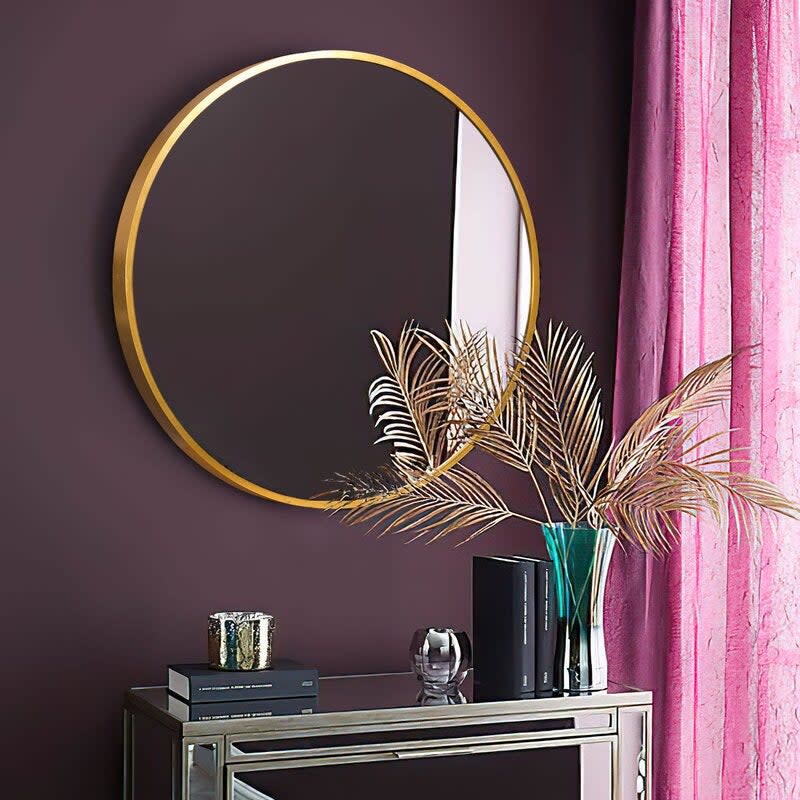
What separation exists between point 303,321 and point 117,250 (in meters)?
0.32

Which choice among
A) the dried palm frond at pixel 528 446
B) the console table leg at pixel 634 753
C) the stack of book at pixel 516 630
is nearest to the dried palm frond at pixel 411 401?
the dried palm frond at pixel 528 446

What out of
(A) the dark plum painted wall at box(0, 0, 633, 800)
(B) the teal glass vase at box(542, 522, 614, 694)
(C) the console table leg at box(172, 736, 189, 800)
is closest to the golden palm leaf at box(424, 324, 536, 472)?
(B) the teal glass vase at box(542, 522, 614, 694)

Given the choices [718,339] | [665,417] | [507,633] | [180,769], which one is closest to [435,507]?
[507,633]

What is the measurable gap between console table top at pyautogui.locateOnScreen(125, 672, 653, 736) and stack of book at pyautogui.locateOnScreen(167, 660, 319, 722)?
1 cm

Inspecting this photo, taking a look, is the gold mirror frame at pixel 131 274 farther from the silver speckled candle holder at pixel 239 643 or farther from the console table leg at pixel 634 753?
the console table leg at pixel 634 753

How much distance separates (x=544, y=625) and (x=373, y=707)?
0.30 metres

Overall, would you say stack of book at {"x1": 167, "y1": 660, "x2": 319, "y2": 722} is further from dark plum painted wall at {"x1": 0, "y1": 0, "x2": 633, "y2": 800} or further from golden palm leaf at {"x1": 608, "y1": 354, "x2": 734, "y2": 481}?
golden palm leaf at {"x1": 608, "y1": 354, "x2": 734, "y2": 481}

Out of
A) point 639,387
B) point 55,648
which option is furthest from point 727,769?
point 55,648

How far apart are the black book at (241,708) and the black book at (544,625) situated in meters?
0.36

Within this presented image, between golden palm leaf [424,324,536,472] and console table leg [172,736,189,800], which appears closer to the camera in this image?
console table leg [172,736,189,800]

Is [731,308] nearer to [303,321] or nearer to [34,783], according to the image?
[303,321]

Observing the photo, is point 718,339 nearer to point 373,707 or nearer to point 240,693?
point 373,707

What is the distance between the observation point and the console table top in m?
1.66

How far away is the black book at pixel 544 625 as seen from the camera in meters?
1.87
